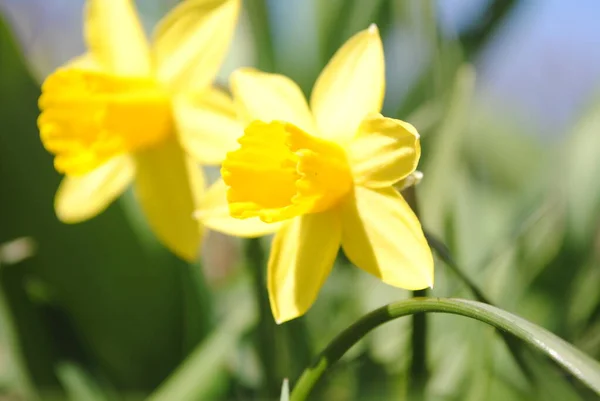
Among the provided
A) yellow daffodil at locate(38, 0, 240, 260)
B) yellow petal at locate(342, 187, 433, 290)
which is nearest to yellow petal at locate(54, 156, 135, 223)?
yellow daffodil at locate(38, 0, 240, 260)

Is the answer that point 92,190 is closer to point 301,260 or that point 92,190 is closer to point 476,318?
point 301,260

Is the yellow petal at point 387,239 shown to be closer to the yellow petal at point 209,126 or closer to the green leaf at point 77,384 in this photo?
the yellow petal at point 209,126

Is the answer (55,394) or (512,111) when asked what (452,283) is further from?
(512,111)

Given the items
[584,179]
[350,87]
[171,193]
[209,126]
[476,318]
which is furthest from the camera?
[584,179]

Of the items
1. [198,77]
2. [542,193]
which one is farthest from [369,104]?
[542,193]

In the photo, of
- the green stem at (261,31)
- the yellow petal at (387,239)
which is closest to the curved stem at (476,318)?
the yellow petal at (387,239)

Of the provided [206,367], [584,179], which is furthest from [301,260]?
[584,179]
